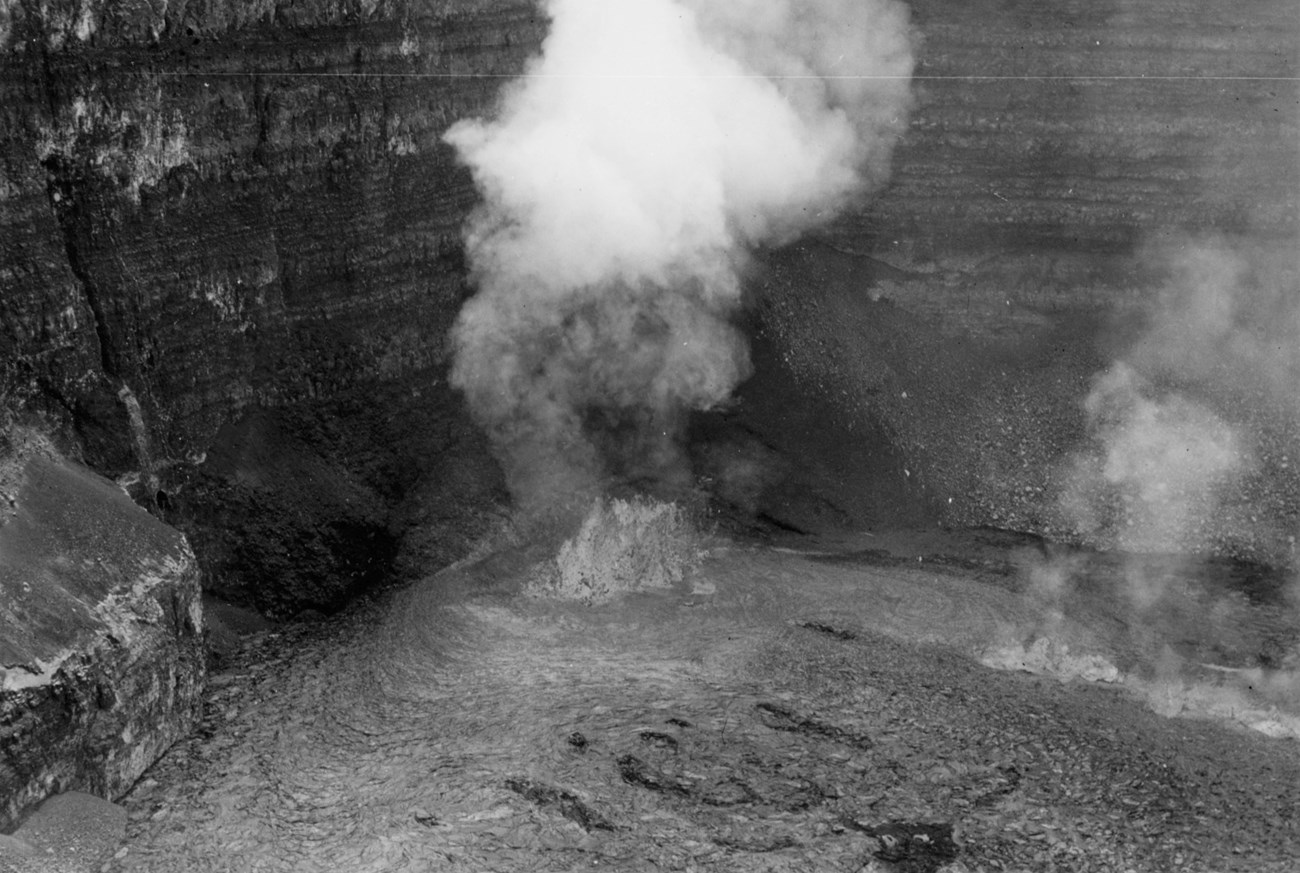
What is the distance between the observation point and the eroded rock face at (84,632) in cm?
1300

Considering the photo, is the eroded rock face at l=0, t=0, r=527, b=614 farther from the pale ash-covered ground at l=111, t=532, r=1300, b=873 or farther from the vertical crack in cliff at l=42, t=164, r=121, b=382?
the pale ash-covered ground at l=111, t=532, r=1300, b=873

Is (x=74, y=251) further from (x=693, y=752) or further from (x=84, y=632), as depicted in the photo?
(x=693, y=752)

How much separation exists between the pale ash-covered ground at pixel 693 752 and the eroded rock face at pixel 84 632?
1.86 feet

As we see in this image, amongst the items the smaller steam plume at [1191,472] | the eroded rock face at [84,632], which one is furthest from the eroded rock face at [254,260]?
the smaller steam plume at [1191,472]

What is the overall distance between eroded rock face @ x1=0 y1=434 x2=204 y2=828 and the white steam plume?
5.27 meters

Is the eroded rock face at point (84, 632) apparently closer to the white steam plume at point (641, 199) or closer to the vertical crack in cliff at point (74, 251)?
the vertical crack in cliff at point (74, 251)

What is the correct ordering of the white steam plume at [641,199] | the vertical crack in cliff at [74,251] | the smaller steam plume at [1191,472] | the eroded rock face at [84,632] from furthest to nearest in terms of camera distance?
the white steam plume at [641,199], the smaller steam plume at [1191,472], the vertical crack in cliff at [74,251], the eroded rock face at [84,632]

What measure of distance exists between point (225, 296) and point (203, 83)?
2.55 meters

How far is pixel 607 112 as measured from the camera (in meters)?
19.4

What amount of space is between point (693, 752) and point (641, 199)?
8.35 meters

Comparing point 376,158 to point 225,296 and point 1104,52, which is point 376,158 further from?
point 1104,52

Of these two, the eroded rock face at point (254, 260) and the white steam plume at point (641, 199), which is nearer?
the eroded rock face at point (254, 260)

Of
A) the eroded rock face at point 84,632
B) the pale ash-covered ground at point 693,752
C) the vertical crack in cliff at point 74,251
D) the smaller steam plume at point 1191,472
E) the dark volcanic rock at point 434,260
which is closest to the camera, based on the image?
the eroded rock face at point 84,632

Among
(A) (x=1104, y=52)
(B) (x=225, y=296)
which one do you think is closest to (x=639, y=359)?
(B) (x=225, y=296)
